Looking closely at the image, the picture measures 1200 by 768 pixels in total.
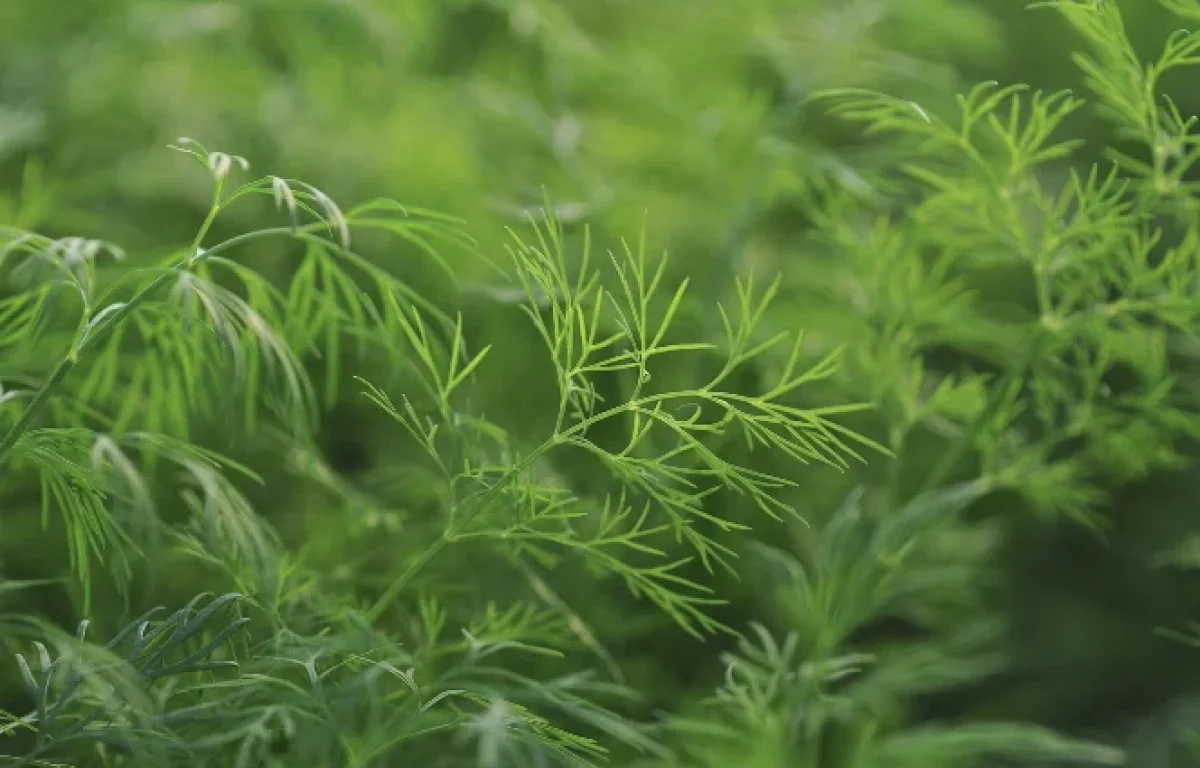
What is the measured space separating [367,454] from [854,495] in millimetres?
408

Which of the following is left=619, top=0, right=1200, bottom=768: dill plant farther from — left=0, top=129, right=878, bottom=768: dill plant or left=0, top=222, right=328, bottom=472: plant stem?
left=0, top=222, right=328, bottom=472: plant stem

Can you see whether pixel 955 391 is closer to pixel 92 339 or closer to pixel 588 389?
pixel 588 389

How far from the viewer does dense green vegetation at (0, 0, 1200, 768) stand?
51 centimetres

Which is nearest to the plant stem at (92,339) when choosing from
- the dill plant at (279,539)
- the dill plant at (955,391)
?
the dill plant at (279,539)

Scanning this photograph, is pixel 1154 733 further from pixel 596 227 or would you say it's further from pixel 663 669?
pixel 596 227

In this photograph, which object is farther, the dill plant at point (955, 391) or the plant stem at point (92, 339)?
the dill plant at point (955, 391)

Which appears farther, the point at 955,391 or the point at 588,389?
the point at 955,391

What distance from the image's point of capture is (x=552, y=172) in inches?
38.4

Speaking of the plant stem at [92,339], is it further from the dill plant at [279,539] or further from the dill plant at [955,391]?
the dill plant at [955,391]

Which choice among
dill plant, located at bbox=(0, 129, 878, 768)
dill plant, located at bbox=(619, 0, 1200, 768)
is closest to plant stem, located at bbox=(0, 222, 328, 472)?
dill plant, located at bbox=(0, 129, 878, 768)

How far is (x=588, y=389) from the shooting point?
1.58 ft

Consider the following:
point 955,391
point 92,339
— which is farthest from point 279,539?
point 955,391

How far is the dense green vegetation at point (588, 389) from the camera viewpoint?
20.1 inches

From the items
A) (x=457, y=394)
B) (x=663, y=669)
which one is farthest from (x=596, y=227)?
(x=663, y=669)
